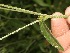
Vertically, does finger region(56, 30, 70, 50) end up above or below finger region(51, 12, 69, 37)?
below

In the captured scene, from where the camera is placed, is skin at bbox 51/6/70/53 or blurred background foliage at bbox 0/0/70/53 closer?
skin at bbox 51/6/70/53

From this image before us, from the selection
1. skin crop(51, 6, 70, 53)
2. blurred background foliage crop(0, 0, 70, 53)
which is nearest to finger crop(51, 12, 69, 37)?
skin crop(51, 6, 70, 53)

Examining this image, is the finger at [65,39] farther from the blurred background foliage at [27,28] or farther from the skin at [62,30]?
the blurred background foliage at [27,28]

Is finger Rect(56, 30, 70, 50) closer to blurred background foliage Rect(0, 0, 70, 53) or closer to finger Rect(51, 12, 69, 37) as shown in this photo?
finger Rect(51, 12, 69, 37)

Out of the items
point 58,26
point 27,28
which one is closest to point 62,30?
point 58,26

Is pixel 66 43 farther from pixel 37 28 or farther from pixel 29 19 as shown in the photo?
pixel 29 19

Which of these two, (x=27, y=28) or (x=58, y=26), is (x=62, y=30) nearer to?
(x=58, y=26)

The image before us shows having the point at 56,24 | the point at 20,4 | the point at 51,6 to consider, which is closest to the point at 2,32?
the point at 20,4

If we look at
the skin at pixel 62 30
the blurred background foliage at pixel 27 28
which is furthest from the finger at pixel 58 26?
the blurred background foliage at pixel 27 28

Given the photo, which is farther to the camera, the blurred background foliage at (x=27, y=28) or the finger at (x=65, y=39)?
the blurred background foliage at (x=27, y=28)
